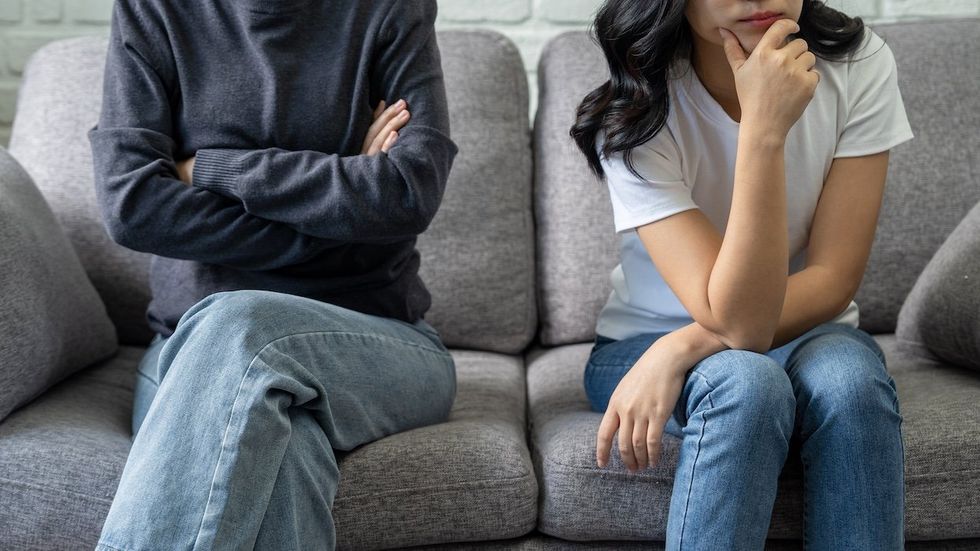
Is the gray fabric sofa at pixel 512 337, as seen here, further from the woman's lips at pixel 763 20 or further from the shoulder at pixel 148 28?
the woman's lips at pixel 763 20

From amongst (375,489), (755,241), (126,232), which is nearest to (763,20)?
(755,241)

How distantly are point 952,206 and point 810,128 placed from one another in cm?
52

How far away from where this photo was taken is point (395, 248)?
1391 millimetres

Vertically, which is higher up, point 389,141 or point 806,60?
point 806,60

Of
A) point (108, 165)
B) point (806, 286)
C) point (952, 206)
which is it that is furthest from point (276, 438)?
point (952, 206)

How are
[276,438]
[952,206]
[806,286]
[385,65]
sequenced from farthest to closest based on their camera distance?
[952,206], [385,65], [806,286], [276,438]

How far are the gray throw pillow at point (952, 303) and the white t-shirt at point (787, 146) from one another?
0.18 m

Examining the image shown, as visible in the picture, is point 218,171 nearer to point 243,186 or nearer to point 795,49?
point 243,186

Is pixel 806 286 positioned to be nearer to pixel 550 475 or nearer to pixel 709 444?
pixel 709 444

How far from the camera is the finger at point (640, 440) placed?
113 centimetres

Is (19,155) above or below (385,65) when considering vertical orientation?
below

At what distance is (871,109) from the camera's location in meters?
1.28

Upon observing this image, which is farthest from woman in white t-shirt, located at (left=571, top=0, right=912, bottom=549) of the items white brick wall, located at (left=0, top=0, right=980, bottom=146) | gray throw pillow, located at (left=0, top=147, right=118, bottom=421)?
white brick wall, located at (left=0, top=0, right=980, bottom=146)

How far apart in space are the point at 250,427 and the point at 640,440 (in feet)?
1.38
